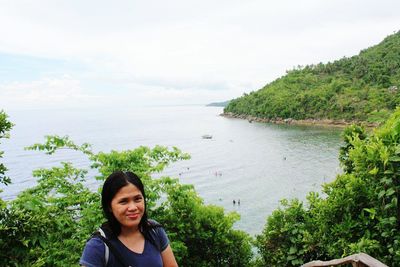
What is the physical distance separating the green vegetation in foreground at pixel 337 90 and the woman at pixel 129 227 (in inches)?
3209

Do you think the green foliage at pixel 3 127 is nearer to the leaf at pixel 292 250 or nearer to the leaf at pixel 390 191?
the leaf at pixel 390 191

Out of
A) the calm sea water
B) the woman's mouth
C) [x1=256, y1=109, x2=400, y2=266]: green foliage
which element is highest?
the woman's mouth

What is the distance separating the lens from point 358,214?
6047mm

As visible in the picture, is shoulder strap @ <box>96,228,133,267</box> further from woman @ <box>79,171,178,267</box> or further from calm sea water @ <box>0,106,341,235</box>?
calm sea water @ <box>0,106,341,235</box>

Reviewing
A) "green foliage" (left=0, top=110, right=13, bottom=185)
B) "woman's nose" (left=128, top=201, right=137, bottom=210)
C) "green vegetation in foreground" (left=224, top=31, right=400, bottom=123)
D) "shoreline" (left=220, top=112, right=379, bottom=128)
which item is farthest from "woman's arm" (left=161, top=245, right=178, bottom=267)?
"green vegetation in foreground" (left=224, top=31, right=400, bottom=123)

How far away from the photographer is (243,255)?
8492 mm

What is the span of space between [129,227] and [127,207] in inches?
6.1

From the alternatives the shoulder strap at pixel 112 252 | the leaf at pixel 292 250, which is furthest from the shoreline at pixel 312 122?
the shoulder strap at pixel 112 252

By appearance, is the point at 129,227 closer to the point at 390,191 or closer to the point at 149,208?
the point at 390,191

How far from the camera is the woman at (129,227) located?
7.75 feet

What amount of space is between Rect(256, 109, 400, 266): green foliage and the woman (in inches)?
152

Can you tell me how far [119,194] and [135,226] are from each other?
0.26 m

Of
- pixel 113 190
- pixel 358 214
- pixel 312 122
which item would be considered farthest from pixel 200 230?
pixel 312 122

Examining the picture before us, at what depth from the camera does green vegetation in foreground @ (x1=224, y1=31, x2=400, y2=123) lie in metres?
88.7
